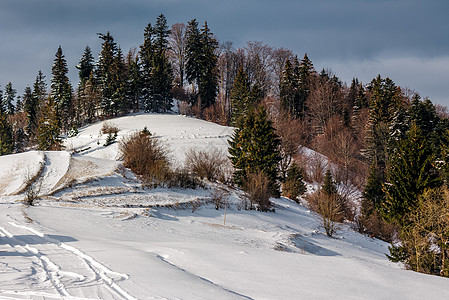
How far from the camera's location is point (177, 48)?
6975 cm

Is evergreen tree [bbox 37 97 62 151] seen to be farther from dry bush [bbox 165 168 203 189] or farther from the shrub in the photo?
the shrub

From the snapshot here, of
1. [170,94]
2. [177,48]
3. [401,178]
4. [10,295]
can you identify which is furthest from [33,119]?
[10,295]

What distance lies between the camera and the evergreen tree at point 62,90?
2108 inches

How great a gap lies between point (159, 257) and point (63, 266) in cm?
188

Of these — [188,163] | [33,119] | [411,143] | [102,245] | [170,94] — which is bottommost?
[102,245]

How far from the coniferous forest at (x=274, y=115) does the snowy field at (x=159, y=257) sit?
7.33m

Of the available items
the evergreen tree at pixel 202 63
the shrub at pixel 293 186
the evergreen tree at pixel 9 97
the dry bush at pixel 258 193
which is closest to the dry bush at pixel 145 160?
the dry bush at pixel 258 193

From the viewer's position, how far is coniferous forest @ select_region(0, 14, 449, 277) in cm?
2333

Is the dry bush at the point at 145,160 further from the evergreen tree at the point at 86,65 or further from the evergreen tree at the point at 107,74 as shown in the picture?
the evergreen tree at the point at 86,65

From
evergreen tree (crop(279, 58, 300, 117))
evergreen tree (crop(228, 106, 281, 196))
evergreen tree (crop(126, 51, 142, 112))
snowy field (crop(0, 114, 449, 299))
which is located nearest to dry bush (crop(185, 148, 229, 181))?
evergreen tree (crop(228, 106, 281, 196))

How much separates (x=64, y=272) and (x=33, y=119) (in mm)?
63481

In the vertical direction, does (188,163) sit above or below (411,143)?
below

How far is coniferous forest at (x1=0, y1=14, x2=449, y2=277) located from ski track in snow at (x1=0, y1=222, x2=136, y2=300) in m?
13.9

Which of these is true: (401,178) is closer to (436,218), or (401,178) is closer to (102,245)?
(436,218)
